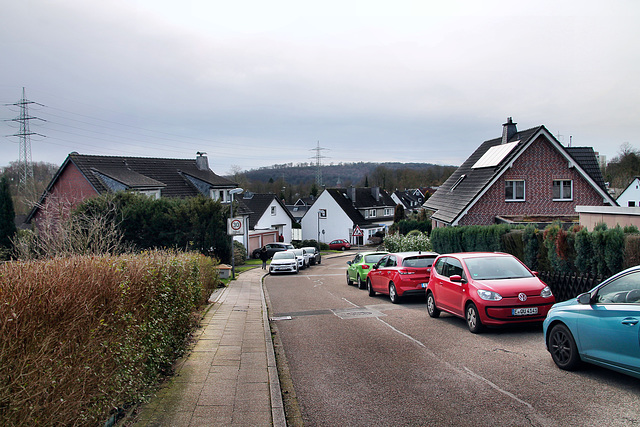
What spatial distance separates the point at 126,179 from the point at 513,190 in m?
28.6

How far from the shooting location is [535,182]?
27.3 meters

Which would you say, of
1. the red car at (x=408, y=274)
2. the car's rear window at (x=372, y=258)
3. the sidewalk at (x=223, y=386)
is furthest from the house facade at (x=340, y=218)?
the sidewalk at (x=223, y=386)

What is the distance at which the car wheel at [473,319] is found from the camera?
1001cm

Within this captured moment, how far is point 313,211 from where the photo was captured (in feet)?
254

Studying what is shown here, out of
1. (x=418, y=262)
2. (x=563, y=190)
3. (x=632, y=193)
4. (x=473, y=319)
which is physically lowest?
(x=473, y=319)

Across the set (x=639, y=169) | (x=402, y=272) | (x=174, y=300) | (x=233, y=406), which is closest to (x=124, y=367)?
(x=233, y=406)

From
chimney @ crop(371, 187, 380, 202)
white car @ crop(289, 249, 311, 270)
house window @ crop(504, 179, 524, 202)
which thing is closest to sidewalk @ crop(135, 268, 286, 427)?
house window @ crop(504, 179, 524, 202)

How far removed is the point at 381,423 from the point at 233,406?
1857 millimetres

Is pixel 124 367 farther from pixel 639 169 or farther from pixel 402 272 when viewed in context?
pixel 639 169

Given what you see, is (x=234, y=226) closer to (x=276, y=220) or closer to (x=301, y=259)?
(x=301, y=259)

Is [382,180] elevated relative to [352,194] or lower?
elevated

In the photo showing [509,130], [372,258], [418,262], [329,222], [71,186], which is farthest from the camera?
[329,222]

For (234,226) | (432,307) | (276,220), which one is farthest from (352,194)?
(432,307)

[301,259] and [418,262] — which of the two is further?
[301,259]
